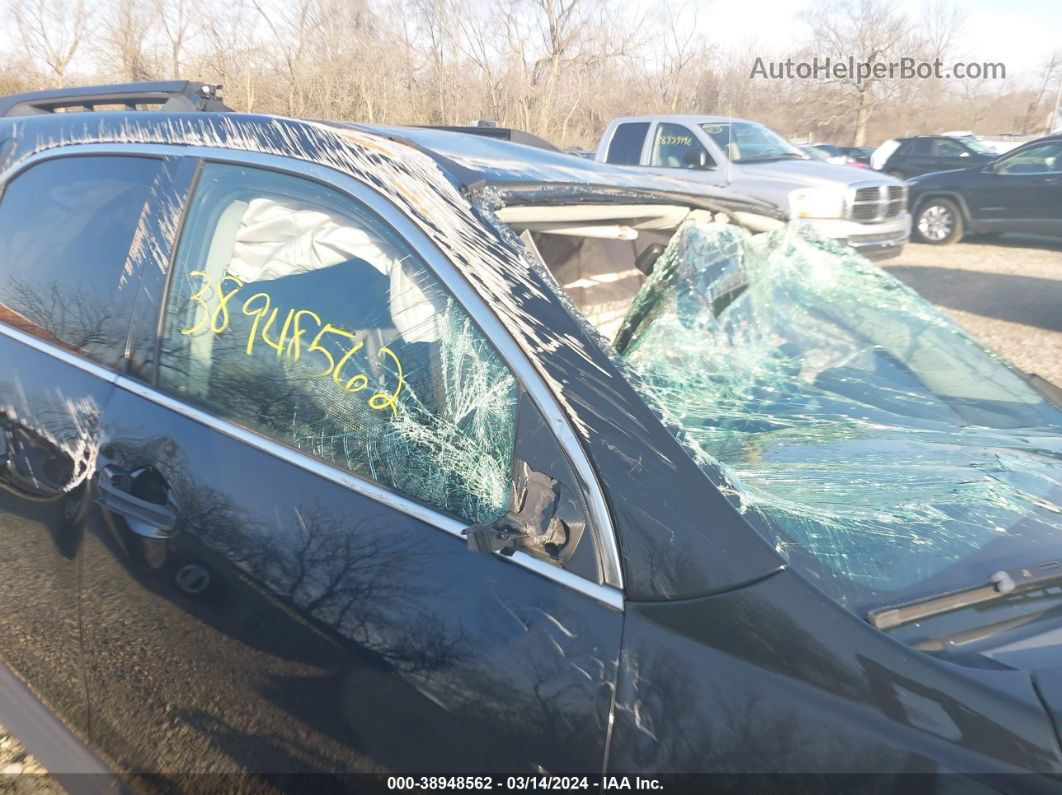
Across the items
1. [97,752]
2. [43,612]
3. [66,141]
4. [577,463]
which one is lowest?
[97,752]

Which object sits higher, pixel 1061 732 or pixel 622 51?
pixel 622 51

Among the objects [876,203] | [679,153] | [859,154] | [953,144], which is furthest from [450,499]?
[859,154]

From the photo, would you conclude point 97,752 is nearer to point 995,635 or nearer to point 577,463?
point 577,463

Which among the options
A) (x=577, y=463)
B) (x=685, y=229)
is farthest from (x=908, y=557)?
(x=685, y=229)

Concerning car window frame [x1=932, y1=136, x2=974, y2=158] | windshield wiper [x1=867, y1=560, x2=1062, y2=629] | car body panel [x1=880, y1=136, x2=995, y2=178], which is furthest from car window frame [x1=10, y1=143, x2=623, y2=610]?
car window frame [x1=932, y1=136, x2=974, y2=158]

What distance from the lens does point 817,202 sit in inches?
356

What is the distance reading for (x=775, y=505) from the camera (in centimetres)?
145

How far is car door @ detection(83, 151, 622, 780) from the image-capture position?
1253 millimetres

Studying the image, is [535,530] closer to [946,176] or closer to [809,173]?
[809,173]

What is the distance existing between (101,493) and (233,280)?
1.71 ft

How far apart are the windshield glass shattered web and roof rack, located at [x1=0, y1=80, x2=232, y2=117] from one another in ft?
5.45

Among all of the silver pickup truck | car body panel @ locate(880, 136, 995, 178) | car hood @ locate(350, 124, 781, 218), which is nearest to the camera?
car hood @ locate(350, 124, 781, 218)

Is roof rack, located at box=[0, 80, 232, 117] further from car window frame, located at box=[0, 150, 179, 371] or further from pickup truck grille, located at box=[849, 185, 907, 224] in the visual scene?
pickup truck grille, located at box=[849, 185, 907, 224]

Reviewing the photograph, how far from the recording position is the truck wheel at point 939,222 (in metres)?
12.0
